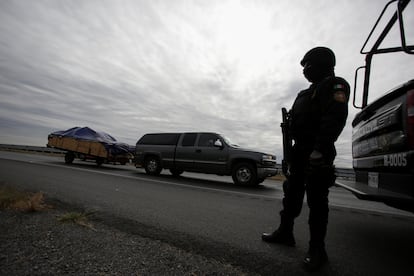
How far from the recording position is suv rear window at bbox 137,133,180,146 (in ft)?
31.6

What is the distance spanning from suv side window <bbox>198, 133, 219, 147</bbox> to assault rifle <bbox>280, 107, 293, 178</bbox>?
19.6 feet

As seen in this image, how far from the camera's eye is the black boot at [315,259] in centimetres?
183

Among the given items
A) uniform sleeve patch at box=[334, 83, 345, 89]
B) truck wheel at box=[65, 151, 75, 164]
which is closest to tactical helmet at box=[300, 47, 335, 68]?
uniform sleeve patch at box=[334, 83, 345, 89]

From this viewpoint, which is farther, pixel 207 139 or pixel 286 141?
pixel 207 139

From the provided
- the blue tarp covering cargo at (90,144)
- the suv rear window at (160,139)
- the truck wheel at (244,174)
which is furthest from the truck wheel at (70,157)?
the truck wheel at (244,174)

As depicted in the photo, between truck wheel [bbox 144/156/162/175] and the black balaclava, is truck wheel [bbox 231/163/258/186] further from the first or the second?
the black balaclava

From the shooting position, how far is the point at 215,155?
841cm

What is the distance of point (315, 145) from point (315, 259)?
39.3 inches

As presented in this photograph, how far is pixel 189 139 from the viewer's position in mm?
9266

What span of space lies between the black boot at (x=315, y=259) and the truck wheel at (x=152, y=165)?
8.27m

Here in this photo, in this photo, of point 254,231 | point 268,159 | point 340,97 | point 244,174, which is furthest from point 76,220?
point 268,159

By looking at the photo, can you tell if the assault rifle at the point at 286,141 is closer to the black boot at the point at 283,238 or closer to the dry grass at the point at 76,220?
the black boot at the point at 283,238

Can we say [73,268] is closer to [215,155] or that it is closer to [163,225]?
[163,225]

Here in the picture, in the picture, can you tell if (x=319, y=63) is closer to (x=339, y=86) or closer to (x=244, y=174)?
(x=339, y=86)
